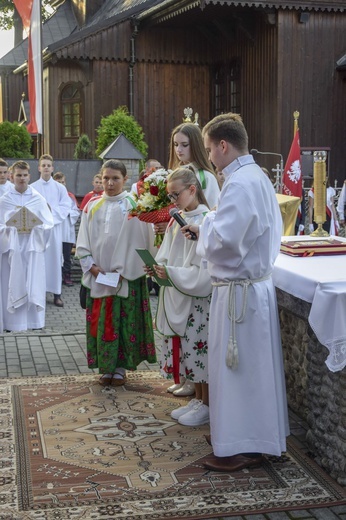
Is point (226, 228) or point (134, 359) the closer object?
point (226, 228)

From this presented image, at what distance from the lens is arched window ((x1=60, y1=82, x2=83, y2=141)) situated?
24.3 m

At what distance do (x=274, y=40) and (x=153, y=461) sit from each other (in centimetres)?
1541

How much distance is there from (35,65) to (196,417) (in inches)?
403

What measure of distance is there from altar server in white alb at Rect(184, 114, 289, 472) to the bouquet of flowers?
100 cm

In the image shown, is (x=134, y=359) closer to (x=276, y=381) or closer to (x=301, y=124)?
(x=276, y=381)

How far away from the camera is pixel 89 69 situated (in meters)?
22.4

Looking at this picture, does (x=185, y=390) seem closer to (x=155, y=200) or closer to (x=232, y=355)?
(x=155, y=200)

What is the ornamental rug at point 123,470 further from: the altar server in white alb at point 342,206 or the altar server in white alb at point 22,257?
the altar server in white alb at point 342,206

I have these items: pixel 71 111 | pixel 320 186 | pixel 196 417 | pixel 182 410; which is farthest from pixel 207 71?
pixel 196 417

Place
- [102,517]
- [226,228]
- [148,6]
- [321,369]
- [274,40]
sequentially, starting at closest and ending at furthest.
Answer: [102,517] < [226,228] < [321,369] < [274,40] < [148,6]

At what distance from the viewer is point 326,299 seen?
4.61m

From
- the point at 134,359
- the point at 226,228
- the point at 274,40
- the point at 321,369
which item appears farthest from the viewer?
the point at 274,40

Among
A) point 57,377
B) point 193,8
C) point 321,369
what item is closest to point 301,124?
point 193,8

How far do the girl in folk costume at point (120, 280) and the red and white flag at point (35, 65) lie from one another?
810cm
